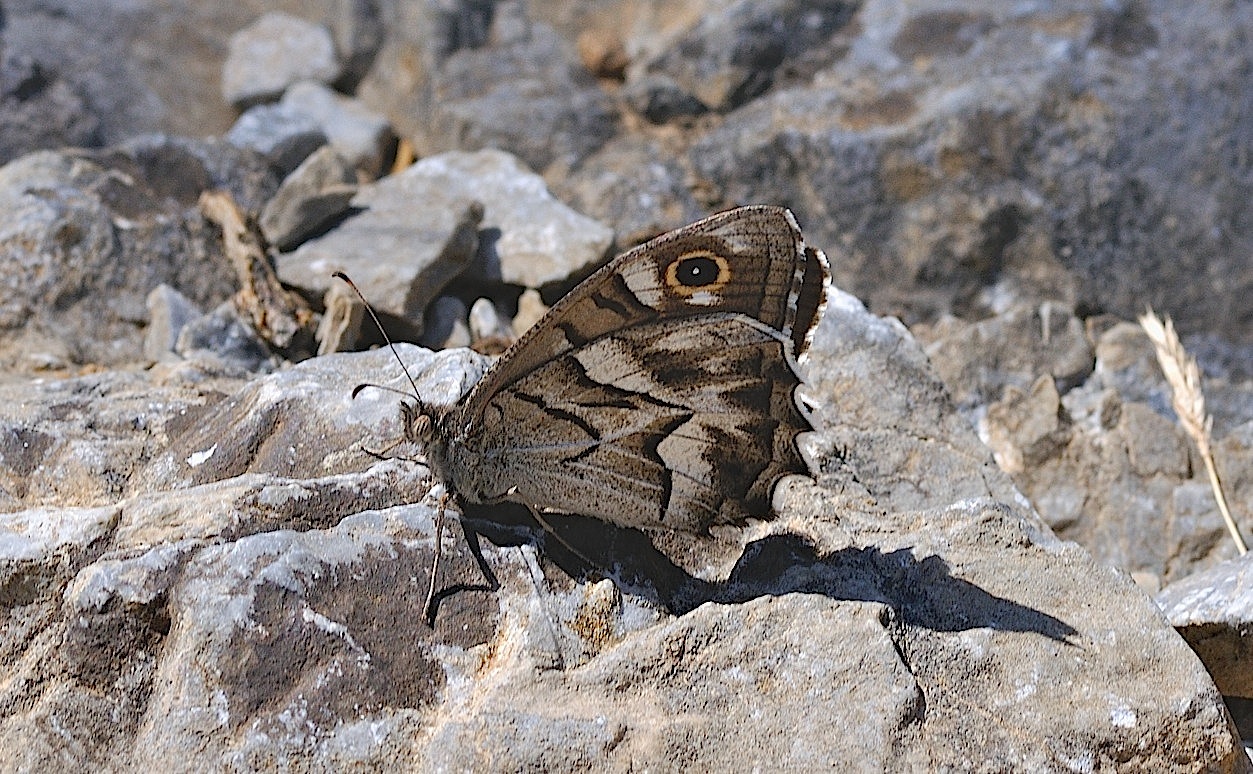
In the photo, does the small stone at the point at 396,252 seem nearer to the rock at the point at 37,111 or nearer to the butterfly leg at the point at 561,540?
the butterfly leg at the point at 561,540

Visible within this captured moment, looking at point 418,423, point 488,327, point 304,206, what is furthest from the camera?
point 304,206

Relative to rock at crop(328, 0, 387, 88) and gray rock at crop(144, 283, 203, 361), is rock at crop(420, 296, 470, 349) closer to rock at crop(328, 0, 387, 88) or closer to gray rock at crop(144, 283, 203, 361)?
gray rock at crop(144, 283, 203, 361)

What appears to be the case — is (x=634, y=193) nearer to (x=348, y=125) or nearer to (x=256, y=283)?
(x=348, y=125)

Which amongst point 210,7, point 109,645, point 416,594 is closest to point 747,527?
point 416,594

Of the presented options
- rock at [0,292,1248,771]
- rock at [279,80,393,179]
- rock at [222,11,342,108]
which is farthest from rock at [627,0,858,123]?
rock at [0,292,1248,771]

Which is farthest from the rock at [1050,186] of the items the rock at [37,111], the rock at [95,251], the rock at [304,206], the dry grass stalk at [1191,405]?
the rock at [37,111]

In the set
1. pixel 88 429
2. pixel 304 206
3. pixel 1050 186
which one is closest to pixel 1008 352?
pixel 1050 186
